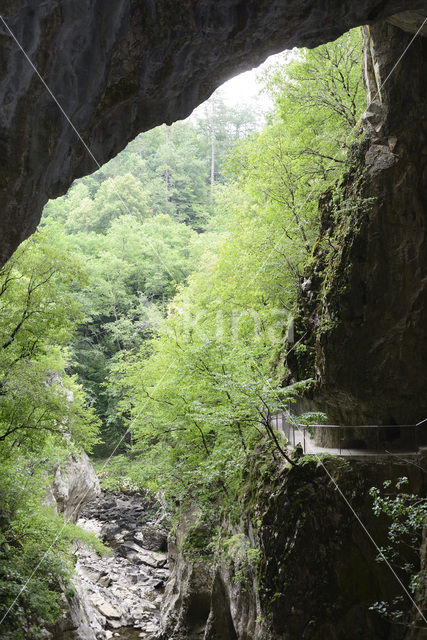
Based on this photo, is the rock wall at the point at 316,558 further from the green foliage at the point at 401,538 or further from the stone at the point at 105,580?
the stone at the point at 105,580

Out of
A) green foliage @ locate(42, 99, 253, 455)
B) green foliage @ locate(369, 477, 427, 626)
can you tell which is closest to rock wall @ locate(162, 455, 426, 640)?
green foliage @ locate(369, 477, 427, 626)

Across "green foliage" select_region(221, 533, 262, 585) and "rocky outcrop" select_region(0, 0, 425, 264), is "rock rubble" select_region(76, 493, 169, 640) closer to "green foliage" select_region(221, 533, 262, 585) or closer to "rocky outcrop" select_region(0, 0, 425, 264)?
"green foliage" select_region(221, 533, 262, 585)

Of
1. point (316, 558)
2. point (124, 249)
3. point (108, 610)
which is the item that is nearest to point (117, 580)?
point (108, 610)

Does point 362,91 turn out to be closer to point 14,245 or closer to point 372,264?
point 372,264

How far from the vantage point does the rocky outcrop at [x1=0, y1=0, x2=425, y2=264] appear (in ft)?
20.2

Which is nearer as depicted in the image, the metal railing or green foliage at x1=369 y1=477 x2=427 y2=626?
green foliage at x1=369 y1=477 x2=427 y2=626

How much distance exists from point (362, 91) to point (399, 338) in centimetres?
905

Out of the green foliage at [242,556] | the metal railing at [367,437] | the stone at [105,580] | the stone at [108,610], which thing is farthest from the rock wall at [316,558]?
the stone at [105,580]

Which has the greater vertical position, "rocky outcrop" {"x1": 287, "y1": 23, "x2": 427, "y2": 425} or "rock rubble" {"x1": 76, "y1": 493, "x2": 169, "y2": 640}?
"rocky outcrop" {"x1": 287, "y1": 23, "x2": 427, "y2": 425}

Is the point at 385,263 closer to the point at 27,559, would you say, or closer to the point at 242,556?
the point at 242,556

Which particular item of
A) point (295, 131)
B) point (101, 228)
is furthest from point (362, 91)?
point (101, 228)

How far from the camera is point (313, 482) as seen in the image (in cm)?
995

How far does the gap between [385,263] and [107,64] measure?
664 centimetres

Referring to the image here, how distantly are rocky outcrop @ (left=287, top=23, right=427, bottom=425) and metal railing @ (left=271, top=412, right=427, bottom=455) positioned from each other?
37cm
